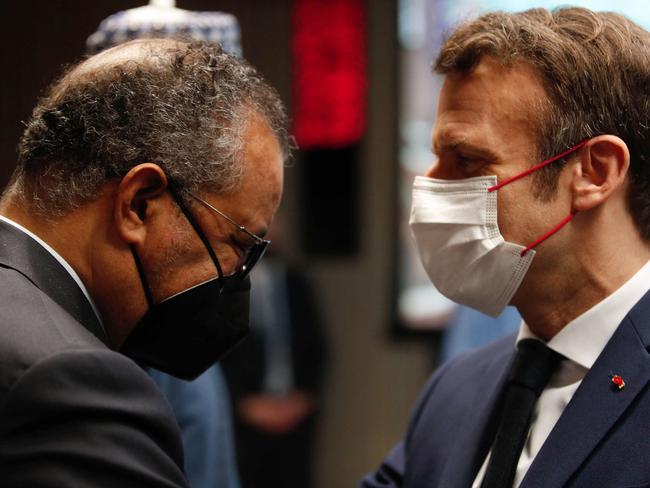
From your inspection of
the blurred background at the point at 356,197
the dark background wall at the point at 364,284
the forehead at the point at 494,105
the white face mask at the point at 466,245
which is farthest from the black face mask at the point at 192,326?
the dark background wall at the point at 364,284

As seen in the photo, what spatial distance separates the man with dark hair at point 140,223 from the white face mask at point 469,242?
0.29 m

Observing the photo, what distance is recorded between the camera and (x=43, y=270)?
1.28m

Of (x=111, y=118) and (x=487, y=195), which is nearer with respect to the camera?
(x=111, y=118)

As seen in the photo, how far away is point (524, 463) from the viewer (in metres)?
1.42

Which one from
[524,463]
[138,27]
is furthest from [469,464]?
[138,27]

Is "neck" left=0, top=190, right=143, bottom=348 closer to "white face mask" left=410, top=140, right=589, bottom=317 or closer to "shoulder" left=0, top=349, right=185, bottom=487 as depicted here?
"shoulder" left=0, top=349, right=185, bottom=487

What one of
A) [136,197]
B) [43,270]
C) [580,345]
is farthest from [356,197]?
[43,270]

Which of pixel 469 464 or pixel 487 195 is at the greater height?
pixel 487 195

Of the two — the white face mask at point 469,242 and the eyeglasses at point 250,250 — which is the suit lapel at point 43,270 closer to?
the eyeglasses at point 250,250

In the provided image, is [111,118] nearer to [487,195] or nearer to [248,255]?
[248,255]

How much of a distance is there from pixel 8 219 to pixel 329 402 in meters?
3.32

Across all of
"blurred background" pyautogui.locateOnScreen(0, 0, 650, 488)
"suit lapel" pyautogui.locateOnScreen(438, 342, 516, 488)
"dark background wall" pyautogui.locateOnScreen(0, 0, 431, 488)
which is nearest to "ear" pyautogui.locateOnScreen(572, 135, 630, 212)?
"suit lapel" pyautogui.locateOnScreen(438, 342, 516, 488)

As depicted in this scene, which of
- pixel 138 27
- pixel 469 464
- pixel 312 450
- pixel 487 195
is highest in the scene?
pixel 138 27

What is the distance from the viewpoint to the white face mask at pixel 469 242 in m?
1.50
